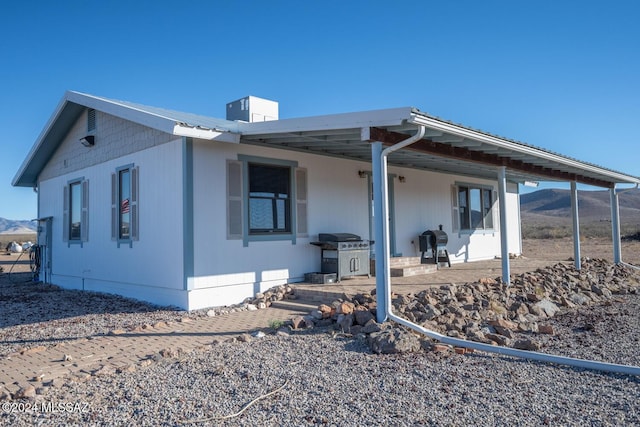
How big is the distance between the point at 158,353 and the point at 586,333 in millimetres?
5079

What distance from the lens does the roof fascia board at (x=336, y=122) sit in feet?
18.2

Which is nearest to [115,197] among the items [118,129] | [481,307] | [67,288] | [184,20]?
[118,129]

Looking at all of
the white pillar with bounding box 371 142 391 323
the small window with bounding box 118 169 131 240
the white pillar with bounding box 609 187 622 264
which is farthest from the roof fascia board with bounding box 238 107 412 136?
the white pillar with bounding box 609 187 622 264

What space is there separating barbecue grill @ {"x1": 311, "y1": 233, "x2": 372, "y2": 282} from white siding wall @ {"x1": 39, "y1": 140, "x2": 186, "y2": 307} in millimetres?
2723

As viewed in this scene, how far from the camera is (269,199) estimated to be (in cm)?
859

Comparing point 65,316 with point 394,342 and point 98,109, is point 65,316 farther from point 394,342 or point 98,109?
point 394,342

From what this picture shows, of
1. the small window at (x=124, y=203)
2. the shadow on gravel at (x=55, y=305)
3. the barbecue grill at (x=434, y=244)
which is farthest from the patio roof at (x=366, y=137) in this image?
the shadow on gravel at (x=55, y=305)

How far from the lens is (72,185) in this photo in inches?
449

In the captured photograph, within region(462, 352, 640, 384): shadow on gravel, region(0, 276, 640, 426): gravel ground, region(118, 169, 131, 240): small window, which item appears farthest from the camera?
region(118, 169, 131, 240): small window

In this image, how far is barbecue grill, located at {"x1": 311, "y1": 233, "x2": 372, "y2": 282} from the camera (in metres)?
8.82

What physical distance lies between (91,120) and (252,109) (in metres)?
3.68

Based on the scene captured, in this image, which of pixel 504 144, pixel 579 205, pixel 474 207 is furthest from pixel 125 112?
pixel 579 205

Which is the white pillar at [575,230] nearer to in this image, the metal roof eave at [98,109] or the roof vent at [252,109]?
the roof vent at [252,109]

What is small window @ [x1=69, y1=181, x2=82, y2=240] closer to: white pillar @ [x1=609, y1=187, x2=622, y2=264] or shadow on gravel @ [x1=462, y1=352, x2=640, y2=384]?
shadow on gravel @ [x1=462, y1=352, x2=640, y2=384]
